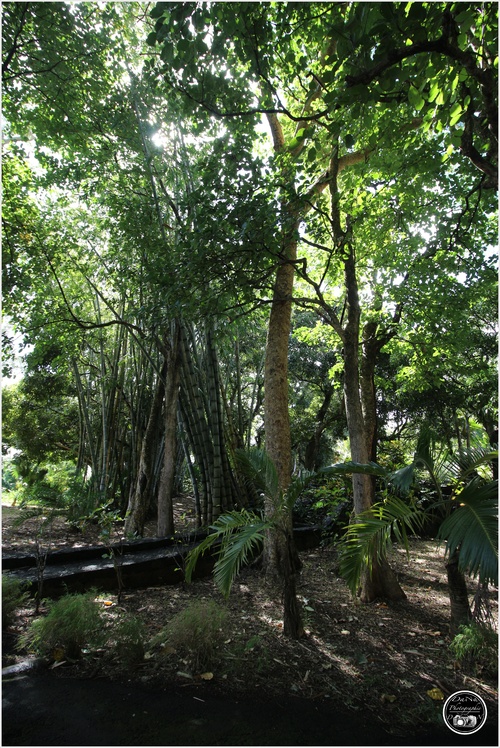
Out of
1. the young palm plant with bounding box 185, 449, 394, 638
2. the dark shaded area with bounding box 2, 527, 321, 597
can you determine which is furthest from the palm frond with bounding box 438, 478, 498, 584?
the dark shaded area with bounding box 2, 527, 321, 597

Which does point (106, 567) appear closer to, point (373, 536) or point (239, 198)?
point (373, 536)

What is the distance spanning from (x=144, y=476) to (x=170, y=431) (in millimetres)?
746

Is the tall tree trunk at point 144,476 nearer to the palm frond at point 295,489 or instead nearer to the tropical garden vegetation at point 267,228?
the tropical garden vegetation at point 267,228

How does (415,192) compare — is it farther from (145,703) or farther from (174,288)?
(145,703)

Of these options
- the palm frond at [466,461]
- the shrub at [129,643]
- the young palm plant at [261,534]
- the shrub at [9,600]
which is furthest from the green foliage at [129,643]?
the palm frond at [466,461]

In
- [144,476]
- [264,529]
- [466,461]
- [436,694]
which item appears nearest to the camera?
[436,694]

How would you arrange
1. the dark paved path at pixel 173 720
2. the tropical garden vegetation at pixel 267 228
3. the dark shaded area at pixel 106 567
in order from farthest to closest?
the dark shaded area at pixel 106 567 → the tropical garden vegetation at pixel 267 228 → the dark paved path at pixel 173 720

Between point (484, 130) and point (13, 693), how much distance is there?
3768 mm

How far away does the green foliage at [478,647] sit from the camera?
2.34 m

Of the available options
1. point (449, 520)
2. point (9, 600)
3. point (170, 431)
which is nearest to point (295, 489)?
point (449, 520)

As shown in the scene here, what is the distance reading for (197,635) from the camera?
2367 mm

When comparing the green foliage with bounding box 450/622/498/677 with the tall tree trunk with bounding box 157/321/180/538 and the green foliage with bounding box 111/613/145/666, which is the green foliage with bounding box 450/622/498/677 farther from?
the tall tree trunk with bounding box 157/321/180/538

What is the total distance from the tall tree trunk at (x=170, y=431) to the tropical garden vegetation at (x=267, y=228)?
27mm

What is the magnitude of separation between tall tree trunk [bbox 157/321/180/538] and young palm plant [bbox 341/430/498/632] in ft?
10.9
